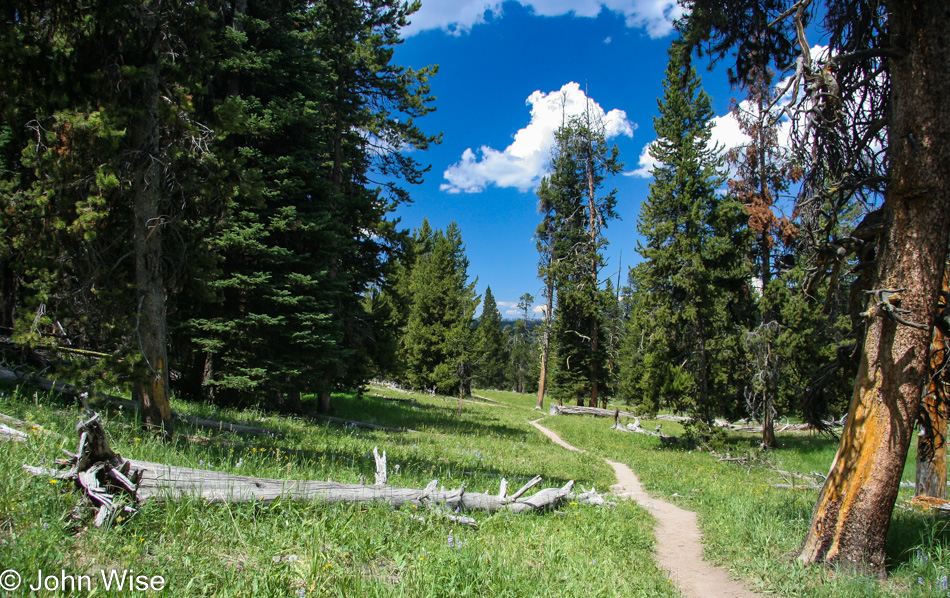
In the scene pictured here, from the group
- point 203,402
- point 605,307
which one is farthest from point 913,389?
point 605,307

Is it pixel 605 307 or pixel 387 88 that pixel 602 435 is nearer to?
pixel 605 307

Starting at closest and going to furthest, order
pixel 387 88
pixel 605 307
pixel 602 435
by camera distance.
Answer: pixel 387 88
pixel 602 435
pixel 605 307

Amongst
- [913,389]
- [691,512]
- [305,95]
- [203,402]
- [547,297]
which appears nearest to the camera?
[913,389]

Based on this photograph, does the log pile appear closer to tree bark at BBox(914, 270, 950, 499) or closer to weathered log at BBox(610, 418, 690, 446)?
weathered log at BBox(610, 418, 690, 446)

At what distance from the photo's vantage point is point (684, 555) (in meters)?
6.62

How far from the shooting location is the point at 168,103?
8.03 meters

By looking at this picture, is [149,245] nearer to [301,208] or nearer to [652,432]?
[301,208]

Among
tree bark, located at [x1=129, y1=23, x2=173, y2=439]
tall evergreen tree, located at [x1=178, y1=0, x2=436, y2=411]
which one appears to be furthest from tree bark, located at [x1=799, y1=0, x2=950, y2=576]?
tall evergreen tree, located at [x1=178, y1=0, x2=436, y2=411]

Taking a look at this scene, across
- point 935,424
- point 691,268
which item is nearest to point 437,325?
point 691,268

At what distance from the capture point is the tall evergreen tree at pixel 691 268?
1994cm

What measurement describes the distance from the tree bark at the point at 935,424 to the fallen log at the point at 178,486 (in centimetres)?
585

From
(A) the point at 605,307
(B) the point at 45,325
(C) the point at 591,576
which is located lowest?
(C) the point at 591,576

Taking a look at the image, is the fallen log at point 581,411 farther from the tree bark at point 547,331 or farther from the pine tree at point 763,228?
the pine tree at point 763,228

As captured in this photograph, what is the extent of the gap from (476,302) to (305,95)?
2964 centimetres
